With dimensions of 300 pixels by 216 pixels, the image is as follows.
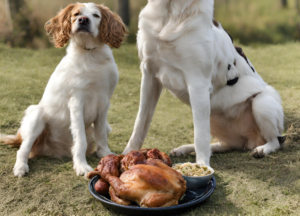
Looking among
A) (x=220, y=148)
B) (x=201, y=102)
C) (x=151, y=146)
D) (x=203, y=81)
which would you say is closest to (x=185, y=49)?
(x=203, y=81)

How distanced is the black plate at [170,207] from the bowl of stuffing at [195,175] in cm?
5

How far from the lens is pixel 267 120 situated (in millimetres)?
3729

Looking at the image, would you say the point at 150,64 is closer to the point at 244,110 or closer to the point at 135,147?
the point at 135,147

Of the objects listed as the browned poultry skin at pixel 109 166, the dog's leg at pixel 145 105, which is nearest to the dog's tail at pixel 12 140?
the dog's leg at pixel 145 105

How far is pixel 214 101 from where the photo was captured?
12.0 ft

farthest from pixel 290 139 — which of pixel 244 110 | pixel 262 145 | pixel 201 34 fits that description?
pixel 201 34

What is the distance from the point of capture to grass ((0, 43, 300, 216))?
8.45 feet

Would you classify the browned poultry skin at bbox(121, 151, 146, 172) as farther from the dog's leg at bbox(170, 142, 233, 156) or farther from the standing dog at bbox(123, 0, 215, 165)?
the dog's leg at bbox(170, 142, 233, 156)

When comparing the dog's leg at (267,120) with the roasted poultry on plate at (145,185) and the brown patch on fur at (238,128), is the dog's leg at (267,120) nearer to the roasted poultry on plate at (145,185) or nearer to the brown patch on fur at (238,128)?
the brown patch on fur at (238,128)

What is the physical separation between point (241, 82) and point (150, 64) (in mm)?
1163

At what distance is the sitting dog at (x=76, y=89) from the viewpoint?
351 centimetres

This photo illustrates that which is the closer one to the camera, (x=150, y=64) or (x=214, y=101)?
(x=150, y=64)

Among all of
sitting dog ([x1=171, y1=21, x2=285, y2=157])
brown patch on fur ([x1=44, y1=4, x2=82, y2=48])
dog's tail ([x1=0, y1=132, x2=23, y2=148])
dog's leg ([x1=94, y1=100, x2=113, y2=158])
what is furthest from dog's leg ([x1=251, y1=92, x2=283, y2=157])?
dog's tail ([x1=0, y1=132, x2=23, y2=148])

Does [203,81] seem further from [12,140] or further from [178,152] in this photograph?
[12,140]
